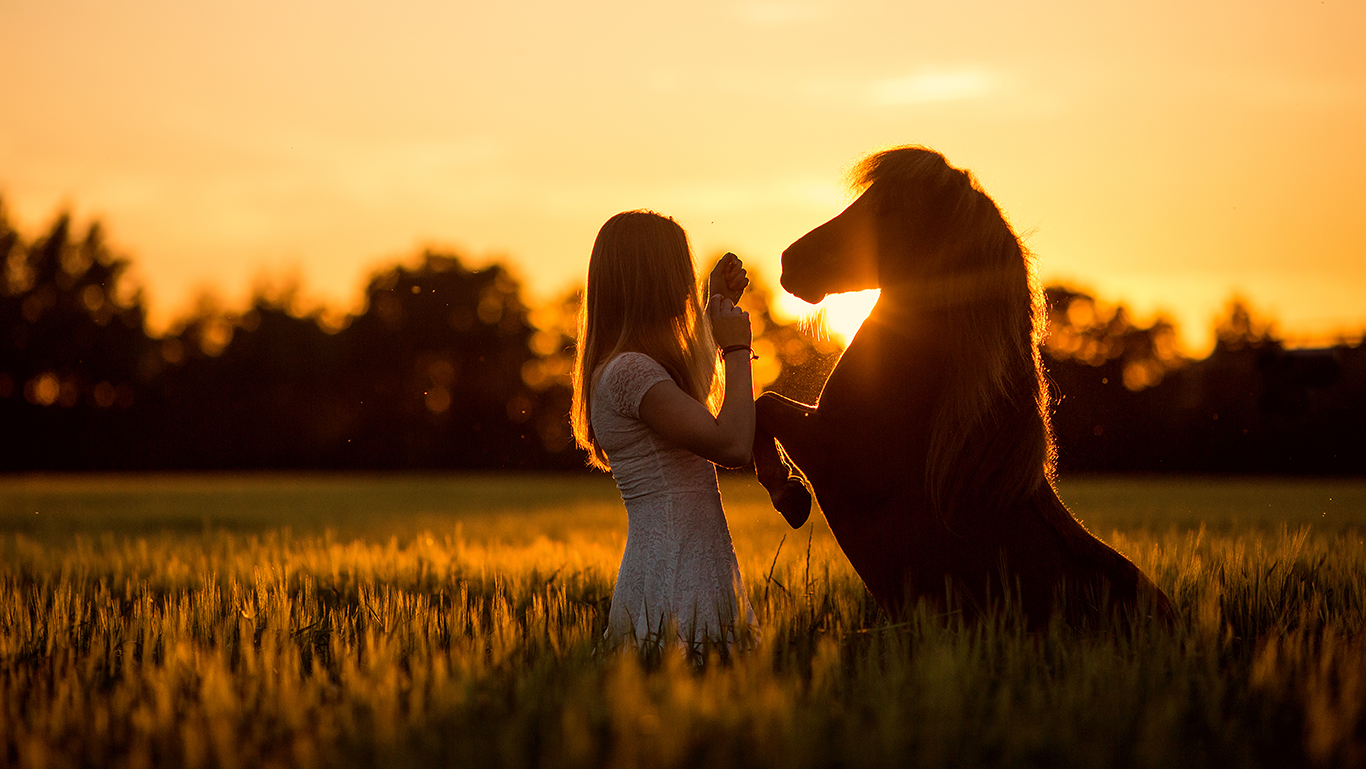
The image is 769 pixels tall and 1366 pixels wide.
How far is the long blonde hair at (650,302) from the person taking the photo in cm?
369

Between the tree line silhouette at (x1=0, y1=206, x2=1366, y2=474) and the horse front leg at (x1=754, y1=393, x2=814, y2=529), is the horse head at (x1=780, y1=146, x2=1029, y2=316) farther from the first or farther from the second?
the tree line silhouette at (x1=0, y1=206, x2=1366, y2=474)

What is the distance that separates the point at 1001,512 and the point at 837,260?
1.13 m

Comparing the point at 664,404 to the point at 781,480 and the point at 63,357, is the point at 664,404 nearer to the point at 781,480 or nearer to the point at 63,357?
the point at 781,480

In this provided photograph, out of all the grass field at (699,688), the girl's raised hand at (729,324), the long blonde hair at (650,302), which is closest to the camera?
the grass field at (699,688)

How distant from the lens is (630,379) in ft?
11.5

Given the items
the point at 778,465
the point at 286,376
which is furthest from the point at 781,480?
the point at 286,376

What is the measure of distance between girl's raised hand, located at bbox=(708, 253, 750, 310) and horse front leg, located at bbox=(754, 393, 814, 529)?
447mm

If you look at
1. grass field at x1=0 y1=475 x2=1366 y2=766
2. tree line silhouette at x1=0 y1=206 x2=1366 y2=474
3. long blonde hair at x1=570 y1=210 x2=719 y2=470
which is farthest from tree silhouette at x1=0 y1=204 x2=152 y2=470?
long blonde hair at x1=570 y1=210 x2=719 y2=470

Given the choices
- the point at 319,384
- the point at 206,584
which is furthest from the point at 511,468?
the point at 206,584

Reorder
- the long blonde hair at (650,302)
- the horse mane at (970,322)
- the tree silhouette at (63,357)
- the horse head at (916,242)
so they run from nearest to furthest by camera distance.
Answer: the horse mane at (970,322) < the horse head at (916,242) < the long blonde hair at (650,302) < the tree silhouette at (63,357)

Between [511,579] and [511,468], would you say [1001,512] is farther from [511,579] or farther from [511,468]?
[511,468]

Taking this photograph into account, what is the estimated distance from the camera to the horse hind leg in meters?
3.43

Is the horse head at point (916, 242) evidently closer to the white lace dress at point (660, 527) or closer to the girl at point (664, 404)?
the girl at point (664, 404)

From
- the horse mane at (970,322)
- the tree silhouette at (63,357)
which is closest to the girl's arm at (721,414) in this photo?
the horse mane at (970,322)
